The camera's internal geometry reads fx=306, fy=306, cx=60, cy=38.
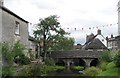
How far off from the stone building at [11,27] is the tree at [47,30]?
62.0ft

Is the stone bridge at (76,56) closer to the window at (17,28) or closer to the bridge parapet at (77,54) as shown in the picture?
the bridge parapet at (77,54)

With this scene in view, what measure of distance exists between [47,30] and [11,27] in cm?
2742

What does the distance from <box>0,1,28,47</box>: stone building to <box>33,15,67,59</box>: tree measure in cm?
1891

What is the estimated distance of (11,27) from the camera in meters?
37.7

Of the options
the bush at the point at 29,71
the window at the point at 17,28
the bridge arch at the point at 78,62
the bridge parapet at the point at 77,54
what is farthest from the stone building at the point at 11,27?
the bridge arch at the point at 78,62

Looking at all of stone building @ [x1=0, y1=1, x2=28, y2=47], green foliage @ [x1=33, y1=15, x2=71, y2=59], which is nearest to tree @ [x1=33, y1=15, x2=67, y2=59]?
green foliage @ [x1=33, y1=15, x2=71, y2=59]

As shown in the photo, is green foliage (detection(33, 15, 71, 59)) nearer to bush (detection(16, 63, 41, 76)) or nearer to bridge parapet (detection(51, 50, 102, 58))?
bridge parapet (detection(51, 50, 102, 58))

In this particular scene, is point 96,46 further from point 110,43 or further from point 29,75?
point 29,75

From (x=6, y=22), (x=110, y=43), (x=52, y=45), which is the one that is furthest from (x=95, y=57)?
(x=6, y=22)

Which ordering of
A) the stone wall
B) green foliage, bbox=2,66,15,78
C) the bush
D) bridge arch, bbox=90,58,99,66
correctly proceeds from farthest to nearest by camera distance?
bridge arch, bbox=90,58,99,66, the stone wall, the bush, green foliage, bbox=2,66,15,78

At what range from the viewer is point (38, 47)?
69.4 m

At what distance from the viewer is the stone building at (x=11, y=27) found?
34.3 m

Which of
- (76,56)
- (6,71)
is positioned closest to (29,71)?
(6,71)

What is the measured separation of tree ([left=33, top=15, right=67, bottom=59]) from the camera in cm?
6400
